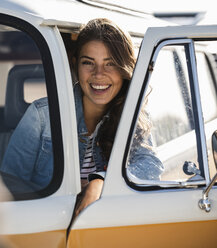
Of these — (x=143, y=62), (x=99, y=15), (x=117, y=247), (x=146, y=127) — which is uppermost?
(x=99, y=15)

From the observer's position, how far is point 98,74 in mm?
2404

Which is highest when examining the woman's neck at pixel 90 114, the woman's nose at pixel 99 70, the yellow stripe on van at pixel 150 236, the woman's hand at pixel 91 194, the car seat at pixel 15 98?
the woman's nose at pixel 99 70

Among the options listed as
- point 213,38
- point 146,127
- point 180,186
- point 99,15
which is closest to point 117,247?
point 180,186

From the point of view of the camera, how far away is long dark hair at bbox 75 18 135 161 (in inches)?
94.0

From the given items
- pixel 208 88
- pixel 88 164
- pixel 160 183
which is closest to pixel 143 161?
pixel 160 183

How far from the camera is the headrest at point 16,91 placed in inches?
84.8

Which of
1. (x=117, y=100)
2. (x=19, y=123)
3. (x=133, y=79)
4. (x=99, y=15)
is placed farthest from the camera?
(x=99, y=15)

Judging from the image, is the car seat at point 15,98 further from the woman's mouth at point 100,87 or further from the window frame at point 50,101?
the woman's mouth at point 100,87

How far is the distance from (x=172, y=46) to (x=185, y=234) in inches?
30.2

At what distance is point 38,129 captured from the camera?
213 cm

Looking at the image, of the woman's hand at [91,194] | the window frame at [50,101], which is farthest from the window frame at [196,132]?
the window frame at [50,101]

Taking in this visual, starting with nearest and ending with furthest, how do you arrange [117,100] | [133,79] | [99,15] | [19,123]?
[133,79] → [19,123] → [117,100] → [99,15]

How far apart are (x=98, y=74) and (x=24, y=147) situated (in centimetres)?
52

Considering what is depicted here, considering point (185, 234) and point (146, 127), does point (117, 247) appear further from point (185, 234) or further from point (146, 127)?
Result: point (146, 127)
